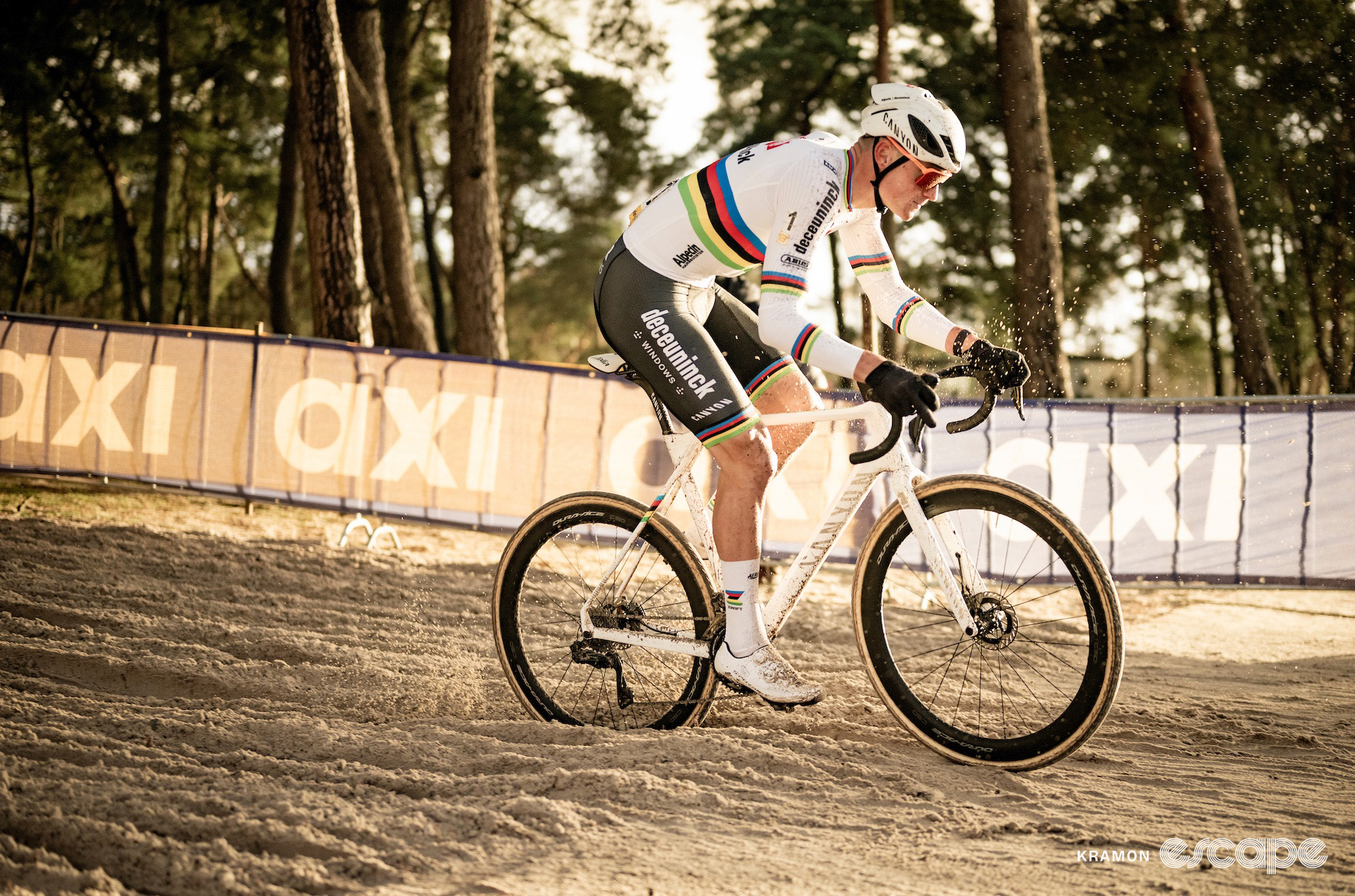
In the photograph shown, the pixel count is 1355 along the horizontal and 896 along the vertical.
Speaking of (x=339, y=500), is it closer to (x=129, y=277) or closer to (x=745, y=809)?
(x=745, y=809)

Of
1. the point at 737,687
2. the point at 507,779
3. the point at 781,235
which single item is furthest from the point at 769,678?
the point at 781,235

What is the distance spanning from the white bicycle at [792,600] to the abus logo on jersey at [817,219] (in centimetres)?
57

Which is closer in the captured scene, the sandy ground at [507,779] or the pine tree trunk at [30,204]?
the sandy ground at [507,779]

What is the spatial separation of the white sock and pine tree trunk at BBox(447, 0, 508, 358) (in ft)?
32.4

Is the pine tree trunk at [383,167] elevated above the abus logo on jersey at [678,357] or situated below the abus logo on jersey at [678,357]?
above

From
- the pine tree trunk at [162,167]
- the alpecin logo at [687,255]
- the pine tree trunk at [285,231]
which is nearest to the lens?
the alpecin logo at [687,255]

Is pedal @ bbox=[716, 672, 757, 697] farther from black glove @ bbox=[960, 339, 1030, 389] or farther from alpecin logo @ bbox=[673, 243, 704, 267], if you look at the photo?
alpecin logo @ bbox=[673, 243, 704, 267]

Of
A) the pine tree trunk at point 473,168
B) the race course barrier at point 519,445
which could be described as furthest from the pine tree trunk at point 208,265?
the race course barrier at point 519,445

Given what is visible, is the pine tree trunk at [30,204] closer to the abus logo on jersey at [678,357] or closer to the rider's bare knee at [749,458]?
the abus logo on jersey at [678,357]

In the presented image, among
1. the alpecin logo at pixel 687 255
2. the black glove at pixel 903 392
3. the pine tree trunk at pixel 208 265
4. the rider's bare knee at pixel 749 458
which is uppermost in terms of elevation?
the pine tree trunk at pixel 208 265

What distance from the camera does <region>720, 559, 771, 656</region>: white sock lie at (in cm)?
328

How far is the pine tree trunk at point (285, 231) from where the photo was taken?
20.4 m

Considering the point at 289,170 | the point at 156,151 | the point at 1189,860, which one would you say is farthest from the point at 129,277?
the point at 1189,860

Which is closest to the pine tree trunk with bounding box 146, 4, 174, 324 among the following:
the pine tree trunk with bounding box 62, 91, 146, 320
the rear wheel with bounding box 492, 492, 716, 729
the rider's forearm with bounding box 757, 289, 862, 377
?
the pine tree trunk with bounding box 62, 91, 146, 320
